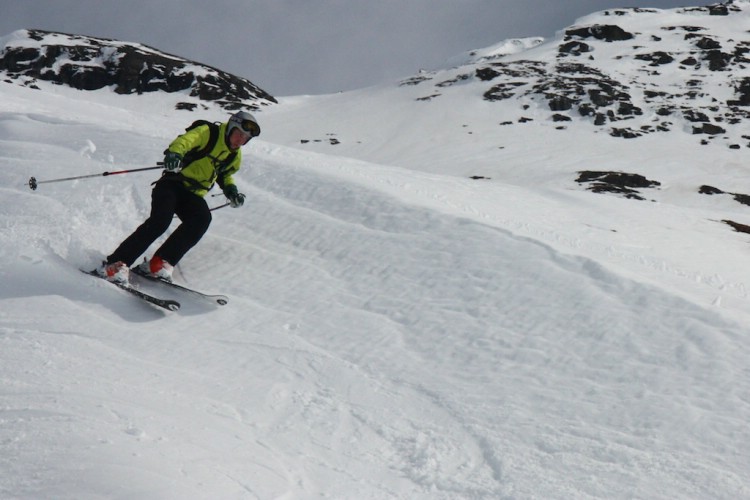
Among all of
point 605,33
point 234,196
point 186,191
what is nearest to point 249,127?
point 234,196

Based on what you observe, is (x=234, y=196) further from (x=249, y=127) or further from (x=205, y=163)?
(x=249, y=127)

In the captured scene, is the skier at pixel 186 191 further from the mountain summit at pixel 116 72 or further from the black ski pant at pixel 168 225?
the mountain summit at pixel 116 72

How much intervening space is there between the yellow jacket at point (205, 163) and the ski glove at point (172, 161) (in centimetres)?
27

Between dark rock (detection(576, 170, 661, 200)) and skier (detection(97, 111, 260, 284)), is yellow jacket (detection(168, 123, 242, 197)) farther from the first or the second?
dark rock (detection(576, 170, 661, 200))

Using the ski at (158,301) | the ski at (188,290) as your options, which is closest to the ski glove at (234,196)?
the ski at (188,290)

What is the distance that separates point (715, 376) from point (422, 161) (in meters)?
37.9

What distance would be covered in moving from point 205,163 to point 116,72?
77.6 m

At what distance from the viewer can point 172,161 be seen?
20.7 feet

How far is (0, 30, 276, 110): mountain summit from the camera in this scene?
73250mm

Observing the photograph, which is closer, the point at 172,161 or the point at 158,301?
the point at 158,301

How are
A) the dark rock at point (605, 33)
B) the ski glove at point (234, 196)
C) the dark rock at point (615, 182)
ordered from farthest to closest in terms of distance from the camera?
1. the dark rock at point (605, 33)
2. the dark rock at point (615, 182)
3. the ski glove at point (234, 196)

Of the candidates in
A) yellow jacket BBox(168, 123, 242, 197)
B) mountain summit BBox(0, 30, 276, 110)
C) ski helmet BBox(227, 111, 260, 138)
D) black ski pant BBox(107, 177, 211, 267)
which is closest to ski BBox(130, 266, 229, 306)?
black ski pant BBox(107, 177, 211, 267)

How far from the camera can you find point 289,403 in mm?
4719

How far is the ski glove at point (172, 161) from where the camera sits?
6297mm
